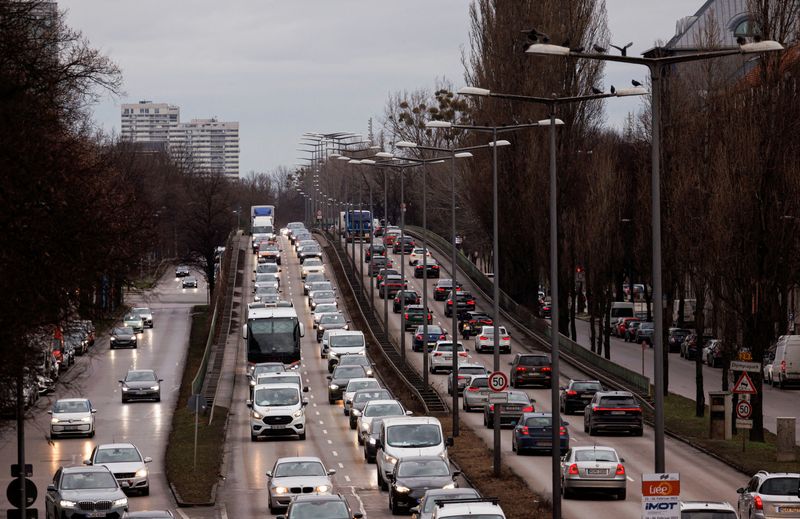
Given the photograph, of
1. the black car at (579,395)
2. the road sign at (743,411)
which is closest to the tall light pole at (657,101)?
the road sign at (743,411)

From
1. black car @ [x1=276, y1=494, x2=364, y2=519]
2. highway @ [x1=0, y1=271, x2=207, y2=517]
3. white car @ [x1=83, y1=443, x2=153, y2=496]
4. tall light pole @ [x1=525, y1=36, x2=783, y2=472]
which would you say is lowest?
highway @ [x1=0, y1=271, x2=207, y2=517]

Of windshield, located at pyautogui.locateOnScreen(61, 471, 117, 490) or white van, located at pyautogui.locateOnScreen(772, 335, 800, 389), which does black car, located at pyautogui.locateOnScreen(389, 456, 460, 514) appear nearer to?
windshield, located at pyautogui.locateOnScreen(61, 471, 117, 490)

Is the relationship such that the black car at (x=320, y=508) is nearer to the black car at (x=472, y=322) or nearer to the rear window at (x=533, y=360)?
the rear window at (x=533, y=360)

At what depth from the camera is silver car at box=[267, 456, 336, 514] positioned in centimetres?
3559

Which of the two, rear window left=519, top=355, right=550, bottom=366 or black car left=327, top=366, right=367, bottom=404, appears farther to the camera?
rear window left=519, top=355, right=550, bottom=366

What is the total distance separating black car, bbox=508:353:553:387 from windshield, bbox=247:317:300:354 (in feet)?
36.6

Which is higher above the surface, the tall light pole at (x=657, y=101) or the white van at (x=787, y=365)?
the tall light pole at (x=657, y=101)

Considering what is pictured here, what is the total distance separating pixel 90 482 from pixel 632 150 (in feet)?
238

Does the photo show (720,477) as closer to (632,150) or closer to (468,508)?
(468,508)

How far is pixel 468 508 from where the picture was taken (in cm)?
2670

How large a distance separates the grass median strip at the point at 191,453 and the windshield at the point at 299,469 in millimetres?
2818

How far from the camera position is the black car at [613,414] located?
166ft

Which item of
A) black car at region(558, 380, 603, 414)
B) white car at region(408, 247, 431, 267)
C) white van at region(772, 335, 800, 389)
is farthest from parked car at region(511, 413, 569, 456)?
white car at region(408, 247, 431, 267)

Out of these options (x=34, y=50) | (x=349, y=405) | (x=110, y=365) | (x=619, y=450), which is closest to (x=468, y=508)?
(x=34, y=50)
